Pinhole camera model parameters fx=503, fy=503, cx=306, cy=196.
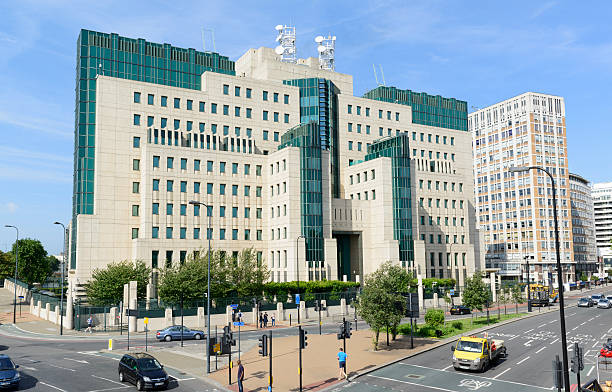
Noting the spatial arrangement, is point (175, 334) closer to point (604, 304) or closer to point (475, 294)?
point (475, 294)

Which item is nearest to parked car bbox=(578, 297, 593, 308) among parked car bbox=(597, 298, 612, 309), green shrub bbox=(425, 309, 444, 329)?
parked car bbox=(597, 298, 612, 309)

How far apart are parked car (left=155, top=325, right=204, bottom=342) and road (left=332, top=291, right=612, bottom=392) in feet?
71.7

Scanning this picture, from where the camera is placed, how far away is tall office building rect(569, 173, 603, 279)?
145000 millimetres

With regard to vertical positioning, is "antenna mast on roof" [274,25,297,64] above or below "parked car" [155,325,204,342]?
above

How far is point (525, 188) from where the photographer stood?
134500 millimetres

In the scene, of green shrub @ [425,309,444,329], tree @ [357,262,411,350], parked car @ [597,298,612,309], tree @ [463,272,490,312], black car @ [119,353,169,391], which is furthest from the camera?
parked car @ [597,298,612,309]

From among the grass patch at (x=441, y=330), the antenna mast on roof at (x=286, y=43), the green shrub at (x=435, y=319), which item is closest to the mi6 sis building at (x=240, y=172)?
the antenna mast on roof at (x=286, y=43)

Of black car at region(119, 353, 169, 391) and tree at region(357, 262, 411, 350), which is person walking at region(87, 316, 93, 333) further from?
tree at region(357, 262, 411, 350)

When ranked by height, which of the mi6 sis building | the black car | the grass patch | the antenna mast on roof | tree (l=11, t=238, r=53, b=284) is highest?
the antenna mast on roof

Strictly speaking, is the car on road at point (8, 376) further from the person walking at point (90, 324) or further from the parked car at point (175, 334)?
the person walking at point (90, 324)

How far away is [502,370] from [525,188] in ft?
374

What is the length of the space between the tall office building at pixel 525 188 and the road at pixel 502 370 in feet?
300

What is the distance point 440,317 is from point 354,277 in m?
44.0

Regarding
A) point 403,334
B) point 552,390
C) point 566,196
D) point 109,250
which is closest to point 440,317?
point 403,334
